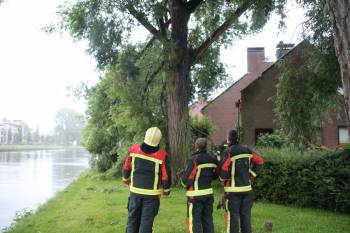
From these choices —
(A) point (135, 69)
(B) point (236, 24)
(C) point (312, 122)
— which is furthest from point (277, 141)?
(C) point (312, 122)

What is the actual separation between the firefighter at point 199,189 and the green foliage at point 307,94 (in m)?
4.10

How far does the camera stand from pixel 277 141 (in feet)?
60.7

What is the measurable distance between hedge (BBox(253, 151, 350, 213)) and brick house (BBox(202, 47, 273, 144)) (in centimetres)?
2567

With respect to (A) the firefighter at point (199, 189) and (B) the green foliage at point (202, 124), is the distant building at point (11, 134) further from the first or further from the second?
(A) the firefighter at point (199, 189)

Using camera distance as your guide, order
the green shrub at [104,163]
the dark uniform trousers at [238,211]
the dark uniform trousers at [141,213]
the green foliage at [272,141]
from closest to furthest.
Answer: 1. the dark uniform trousers at [141,213]
2. the dark uniform trousers at [238,211]
3. the green foliage at [272,141]
4. the green shrub at [104,163]

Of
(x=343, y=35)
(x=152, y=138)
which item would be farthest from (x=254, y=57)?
(x=343, y=35)

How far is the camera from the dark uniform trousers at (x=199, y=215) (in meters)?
6.49

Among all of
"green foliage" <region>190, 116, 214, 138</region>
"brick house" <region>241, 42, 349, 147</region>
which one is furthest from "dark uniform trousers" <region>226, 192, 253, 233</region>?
"brick house" <region>241, 42, 349, 147</region>

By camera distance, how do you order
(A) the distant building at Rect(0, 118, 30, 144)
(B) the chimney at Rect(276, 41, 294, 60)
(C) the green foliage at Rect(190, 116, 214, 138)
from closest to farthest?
(B) the chimney at Rect(276, 41, 294, 60) → (C) the green foliage at Rect(190, 116, 214, 138) → (A) the distant building at Rect(0, 118, 30, 144)

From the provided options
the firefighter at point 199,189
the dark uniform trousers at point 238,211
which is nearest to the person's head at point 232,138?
the firefighter at point 199,189

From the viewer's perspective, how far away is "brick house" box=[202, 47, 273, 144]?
38312mm

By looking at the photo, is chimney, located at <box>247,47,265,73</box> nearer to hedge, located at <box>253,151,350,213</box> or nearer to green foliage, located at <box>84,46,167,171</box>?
green foliage, located at <box>84,46,167,171</box>

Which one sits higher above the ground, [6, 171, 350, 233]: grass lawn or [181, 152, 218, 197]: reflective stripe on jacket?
[181, 152, 218, 197]: reflective stripe on jacket

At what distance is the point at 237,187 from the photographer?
6.84m
